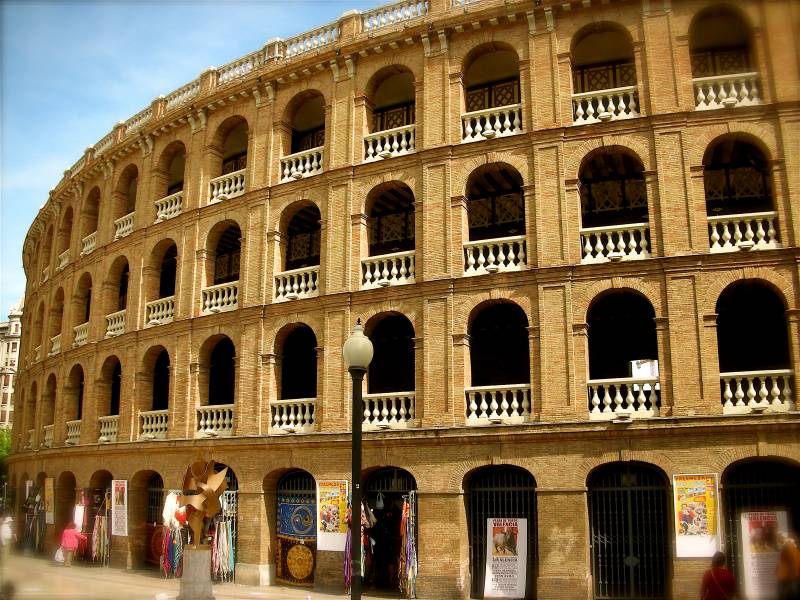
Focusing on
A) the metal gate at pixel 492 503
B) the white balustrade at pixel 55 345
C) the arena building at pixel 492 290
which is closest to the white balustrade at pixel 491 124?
the arena building at pixel 492 290

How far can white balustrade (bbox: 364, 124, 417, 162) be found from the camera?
23516mm

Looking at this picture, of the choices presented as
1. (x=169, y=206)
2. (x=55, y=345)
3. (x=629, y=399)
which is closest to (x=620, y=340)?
(x=629, y=399)

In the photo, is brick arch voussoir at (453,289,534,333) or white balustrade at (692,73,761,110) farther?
brick arch voussoir at (453,289,534,333)

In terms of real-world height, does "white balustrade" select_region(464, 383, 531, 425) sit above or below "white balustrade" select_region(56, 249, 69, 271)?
below

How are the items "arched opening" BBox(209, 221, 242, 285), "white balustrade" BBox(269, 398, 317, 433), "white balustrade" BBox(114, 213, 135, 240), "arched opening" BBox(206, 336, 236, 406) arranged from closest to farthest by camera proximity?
1. "white balustrade" BBox(269, 398, 317, 433)
2. "arched opening" BBox(206, 336, 236, 406)
3. "arched opening" BBox(209, 221, 242, 285)
4. "white balustrade" BBox(114, 213, 135, 240)

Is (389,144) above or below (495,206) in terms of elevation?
above

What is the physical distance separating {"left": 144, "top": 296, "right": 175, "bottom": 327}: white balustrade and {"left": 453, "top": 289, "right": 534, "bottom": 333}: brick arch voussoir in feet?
38.2

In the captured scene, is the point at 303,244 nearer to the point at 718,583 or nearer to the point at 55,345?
the point at 55,345

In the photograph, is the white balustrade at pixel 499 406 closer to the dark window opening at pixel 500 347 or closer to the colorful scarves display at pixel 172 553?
the dark window opening at pixel 500 347

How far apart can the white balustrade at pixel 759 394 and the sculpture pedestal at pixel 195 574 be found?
12197 mm

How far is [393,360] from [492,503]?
5886mm

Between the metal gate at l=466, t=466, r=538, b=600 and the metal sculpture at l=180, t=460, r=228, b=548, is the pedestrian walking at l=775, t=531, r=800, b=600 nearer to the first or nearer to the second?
the metal gate at l=466, t=466, r=538, b=600

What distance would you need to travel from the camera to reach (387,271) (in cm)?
2303

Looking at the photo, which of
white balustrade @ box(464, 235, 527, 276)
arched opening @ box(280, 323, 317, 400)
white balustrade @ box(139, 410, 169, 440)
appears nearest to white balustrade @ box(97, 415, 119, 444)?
white balustrade @ box(139, 410, 169, 440)
